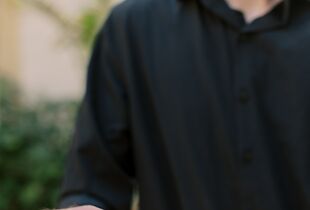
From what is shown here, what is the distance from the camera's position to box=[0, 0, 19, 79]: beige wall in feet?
16.4

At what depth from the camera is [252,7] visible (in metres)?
1.71

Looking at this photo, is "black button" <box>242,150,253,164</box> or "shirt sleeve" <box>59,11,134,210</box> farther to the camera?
"shirt sleeve" <box>59,11,134,210</box>

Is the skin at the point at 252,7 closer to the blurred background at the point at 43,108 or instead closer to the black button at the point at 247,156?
the black button at the point at 247,156

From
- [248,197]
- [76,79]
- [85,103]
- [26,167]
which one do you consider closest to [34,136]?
[26,167]

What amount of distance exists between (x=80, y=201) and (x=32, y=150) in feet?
8.28

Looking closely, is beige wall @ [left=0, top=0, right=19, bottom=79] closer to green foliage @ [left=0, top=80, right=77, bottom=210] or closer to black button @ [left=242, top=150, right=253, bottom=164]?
green foliage @ [left=0, top=80, right=77, bottom=210]

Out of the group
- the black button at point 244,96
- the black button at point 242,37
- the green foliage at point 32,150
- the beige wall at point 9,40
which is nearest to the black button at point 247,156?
the black button at point 244,96

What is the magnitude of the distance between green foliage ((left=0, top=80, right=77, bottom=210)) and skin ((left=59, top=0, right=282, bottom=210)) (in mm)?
2564

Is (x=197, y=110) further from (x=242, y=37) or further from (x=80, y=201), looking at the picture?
(x=80, y=201)

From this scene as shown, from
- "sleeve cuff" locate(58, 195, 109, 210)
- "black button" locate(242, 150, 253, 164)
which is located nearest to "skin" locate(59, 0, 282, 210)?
"black button" locate(242, 150, 253, 164)

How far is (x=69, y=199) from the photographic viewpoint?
171cm

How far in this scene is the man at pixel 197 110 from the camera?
1623 mm

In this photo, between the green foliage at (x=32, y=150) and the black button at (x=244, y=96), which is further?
the green foliage at (x=32, y=150)

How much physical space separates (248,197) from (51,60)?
355cm
